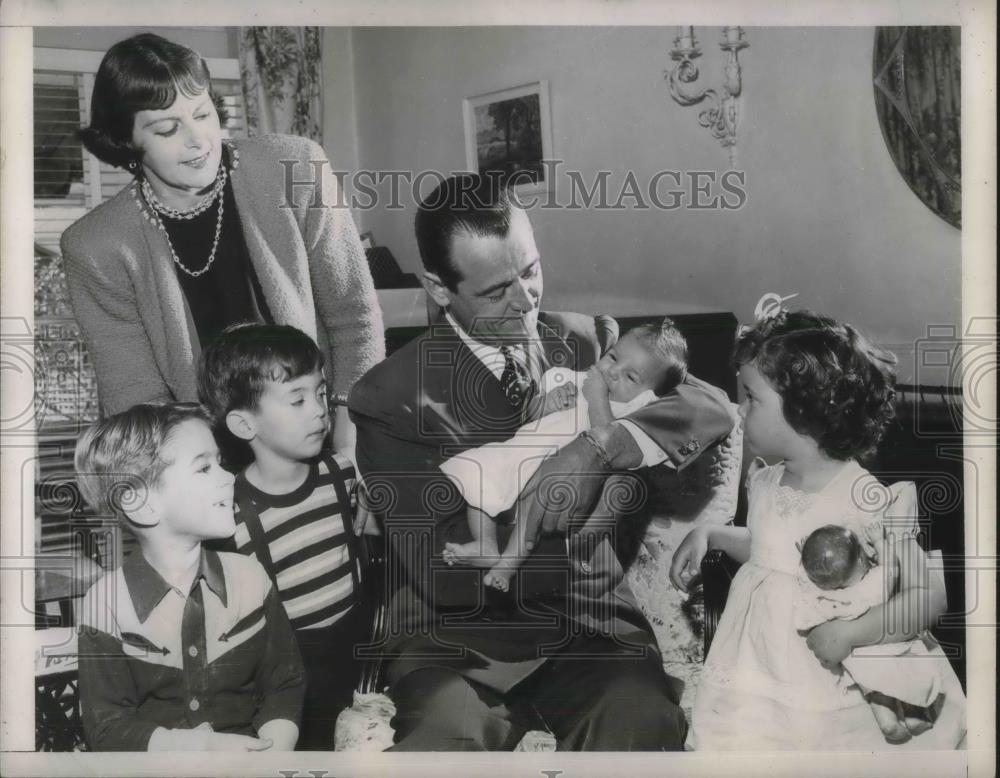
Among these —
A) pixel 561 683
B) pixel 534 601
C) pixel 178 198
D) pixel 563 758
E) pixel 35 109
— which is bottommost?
pixel 563 758

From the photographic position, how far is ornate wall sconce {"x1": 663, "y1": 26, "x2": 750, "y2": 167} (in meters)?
2.27

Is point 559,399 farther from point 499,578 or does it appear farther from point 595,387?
point 499,578

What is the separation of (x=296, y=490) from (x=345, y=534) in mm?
138

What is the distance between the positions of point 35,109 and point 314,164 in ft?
1.96

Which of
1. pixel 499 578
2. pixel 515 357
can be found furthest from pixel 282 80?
pixel 499 578

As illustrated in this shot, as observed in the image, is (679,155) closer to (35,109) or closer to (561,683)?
(561,683)

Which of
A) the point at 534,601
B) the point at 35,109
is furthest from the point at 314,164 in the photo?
the point at 534,601

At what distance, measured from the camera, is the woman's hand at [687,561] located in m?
2.28

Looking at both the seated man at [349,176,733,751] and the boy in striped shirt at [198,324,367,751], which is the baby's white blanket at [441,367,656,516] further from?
the boy in striped shirt at [198,324,367,751]

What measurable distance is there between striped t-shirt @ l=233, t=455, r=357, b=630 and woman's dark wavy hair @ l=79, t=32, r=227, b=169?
75cm

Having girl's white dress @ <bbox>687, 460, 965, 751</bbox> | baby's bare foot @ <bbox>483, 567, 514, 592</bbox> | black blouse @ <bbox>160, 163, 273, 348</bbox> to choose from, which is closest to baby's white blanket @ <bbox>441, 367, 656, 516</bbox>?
baby's bare foot @ <bbox>483, 567, 514, 592</bbox>

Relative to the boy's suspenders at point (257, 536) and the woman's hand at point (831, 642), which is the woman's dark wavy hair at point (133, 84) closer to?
the boy's suspenders at point (257, 536)

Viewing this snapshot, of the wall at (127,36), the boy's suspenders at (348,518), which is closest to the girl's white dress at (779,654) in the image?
the boy's suspenders at (348,518)

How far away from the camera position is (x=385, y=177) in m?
2.28
